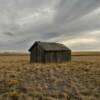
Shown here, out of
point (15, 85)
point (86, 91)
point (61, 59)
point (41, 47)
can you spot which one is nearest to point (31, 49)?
point (41, 47)

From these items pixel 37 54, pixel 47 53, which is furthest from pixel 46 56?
pixel 37 54

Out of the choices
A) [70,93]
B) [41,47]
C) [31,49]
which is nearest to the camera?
[70,93]

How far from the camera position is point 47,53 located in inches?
1372

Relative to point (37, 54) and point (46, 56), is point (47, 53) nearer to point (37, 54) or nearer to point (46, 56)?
point (46, 56)

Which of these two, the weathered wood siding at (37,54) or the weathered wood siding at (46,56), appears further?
the weathered wood siding at (37,54)

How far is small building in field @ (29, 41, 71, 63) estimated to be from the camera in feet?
114

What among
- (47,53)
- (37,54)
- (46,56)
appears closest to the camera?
(46,56)

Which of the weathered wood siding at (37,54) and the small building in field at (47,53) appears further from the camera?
the weathered wood siding at (37,54)

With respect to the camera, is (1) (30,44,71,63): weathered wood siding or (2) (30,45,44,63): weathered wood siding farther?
(2) (30,45,44,63): weathered wood siding

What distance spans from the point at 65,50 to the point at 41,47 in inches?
228

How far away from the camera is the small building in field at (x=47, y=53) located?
1367 inches

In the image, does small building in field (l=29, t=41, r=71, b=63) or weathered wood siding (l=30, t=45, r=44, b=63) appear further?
weathered wood siding (l=30, t=45, r=44, b=63)

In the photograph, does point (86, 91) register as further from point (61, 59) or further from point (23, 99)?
point (61, 59)

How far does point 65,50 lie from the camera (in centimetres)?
3831
